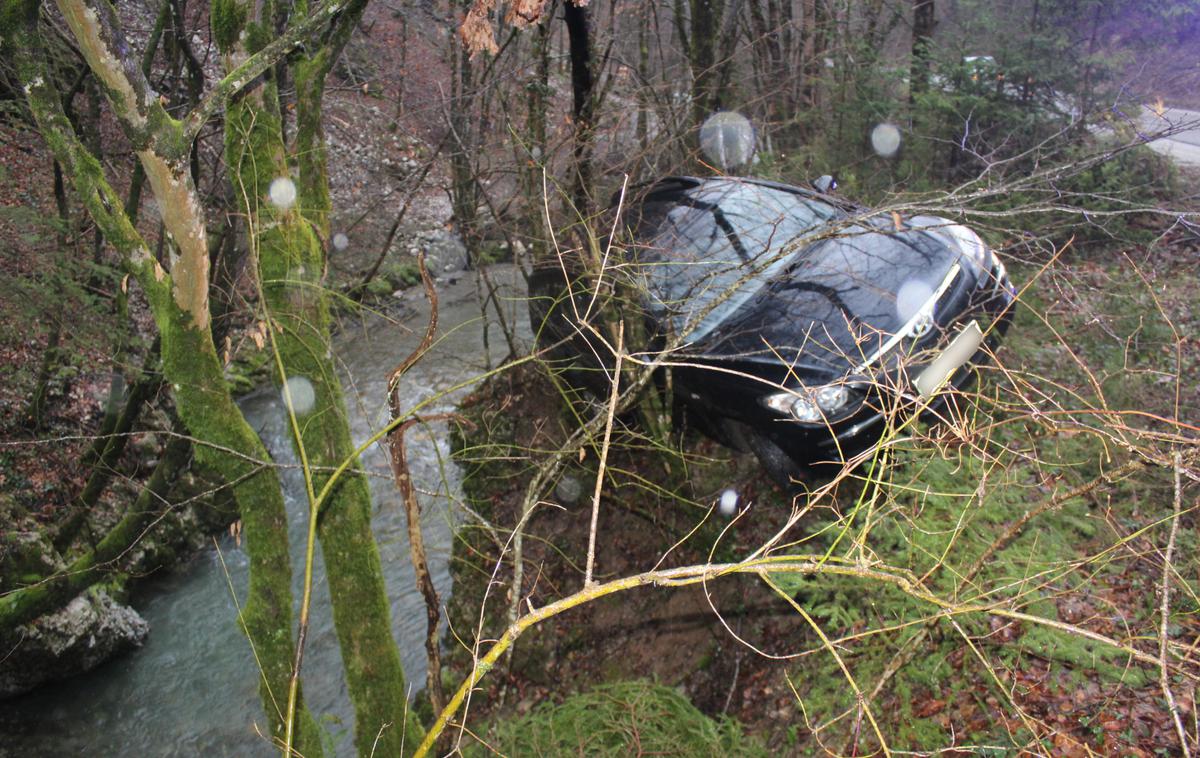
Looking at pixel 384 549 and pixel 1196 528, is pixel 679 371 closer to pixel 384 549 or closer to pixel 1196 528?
pixel 1196 528

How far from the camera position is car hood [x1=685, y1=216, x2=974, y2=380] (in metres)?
4.81

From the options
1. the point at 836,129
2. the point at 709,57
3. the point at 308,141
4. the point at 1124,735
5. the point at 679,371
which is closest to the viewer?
the point at 1124,735

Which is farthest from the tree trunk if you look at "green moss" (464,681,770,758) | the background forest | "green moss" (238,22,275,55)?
"green moss" (464,681,770,758)

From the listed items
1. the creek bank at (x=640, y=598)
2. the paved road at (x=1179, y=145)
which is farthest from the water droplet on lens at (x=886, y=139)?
the creek bank at (x=640, y=598)

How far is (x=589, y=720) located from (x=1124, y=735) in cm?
259

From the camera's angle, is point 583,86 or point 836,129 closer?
point 583,86

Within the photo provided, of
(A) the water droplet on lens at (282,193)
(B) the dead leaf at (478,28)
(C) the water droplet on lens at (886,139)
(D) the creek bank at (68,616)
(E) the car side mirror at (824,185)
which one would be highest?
(B) the dead leaf at (478,28)

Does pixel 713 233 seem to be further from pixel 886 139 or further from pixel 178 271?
pixel 886 139

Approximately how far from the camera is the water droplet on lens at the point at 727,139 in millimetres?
8680

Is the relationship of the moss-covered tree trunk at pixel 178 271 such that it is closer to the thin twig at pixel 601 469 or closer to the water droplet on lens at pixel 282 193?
the water droplet on lens at pixel 282 193

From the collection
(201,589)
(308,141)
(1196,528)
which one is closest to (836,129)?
(1196,528)

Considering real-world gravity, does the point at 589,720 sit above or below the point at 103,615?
above

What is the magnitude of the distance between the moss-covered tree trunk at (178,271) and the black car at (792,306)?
5.98 ft

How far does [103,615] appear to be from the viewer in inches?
282
